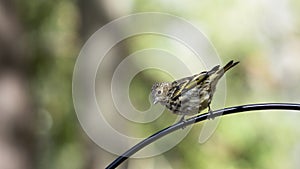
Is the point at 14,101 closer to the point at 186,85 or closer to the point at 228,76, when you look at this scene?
the point at 186,85

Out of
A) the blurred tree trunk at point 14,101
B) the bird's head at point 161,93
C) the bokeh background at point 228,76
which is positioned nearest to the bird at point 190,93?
the bird's head at point 161,93

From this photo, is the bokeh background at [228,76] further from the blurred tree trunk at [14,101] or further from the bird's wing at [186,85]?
the bird's wing at [186,85]

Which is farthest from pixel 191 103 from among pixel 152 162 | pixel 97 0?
pixel 152 162

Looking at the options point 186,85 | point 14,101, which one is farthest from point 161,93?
point 14,101

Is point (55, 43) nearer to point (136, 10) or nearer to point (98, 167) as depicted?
point (136, 10)

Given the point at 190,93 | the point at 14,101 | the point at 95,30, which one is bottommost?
the point at 190,93

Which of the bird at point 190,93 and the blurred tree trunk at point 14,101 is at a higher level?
the blurred tree trunk at point 14,101
